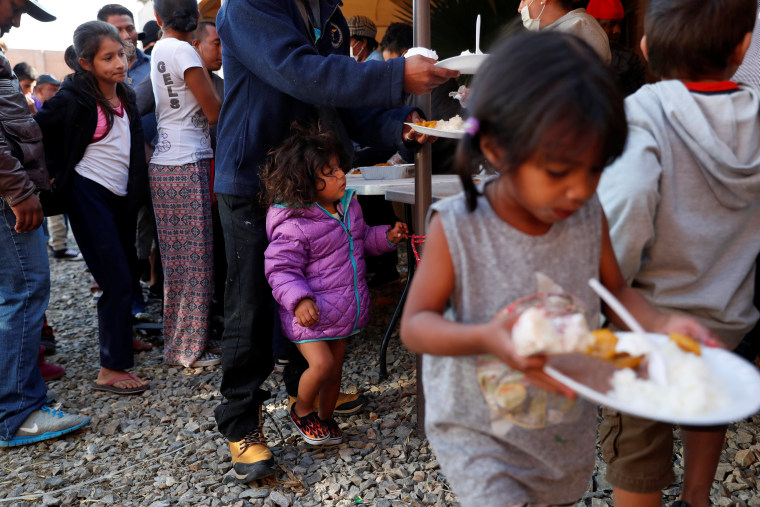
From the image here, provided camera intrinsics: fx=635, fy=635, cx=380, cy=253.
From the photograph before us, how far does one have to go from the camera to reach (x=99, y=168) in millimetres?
3533

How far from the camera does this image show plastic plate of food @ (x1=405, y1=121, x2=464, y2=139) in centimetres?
210

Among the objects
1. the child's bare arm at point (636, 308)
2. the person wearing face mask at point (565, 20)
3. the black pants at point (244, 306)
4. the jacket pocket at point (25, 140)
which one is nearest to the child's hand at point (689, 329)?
the child's bare arm at point (636, 308)

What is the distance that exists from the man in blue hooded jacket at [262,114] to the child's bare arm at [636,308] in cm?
90

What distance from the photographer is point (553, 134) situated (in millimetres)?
1040

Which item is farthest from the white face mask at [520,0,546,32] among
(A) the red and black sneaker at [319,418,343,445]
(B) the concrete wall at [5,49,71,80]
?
(B) the concrete wall at [5,49,71,80]

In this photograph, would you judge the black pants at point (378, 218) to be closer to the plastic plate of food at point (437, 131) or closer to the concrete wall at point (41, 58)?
the plastic plate of food at point (437, 131)

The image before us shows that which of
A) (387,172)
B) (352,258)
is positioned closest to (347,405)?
(352,258)

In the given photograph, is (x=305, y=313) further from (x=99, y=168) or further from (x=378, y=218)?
(x=378, y=218)

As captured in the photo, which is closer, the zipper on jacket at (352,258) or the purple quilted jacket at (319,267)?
the purple quilted jacket at (319,267)

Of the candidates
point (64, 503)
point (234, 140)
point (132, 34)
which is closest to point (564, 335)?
point (234, 140)

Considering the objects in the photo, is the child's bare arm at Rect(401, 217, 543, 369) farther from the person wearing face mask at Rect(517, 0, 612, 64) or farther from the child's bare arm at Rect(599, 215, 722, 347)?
the person wearing face mask at Rect(517, 0, 612, 64)

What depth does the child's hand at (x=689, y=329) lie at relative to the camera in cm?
117

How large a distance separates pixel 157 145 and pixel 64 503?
199cm

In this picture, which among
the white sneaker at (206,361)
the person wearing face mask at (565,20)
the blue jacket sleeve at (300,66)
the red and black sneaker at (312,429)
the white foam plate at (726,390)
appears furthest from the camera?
the white sneaker at (206,361)
